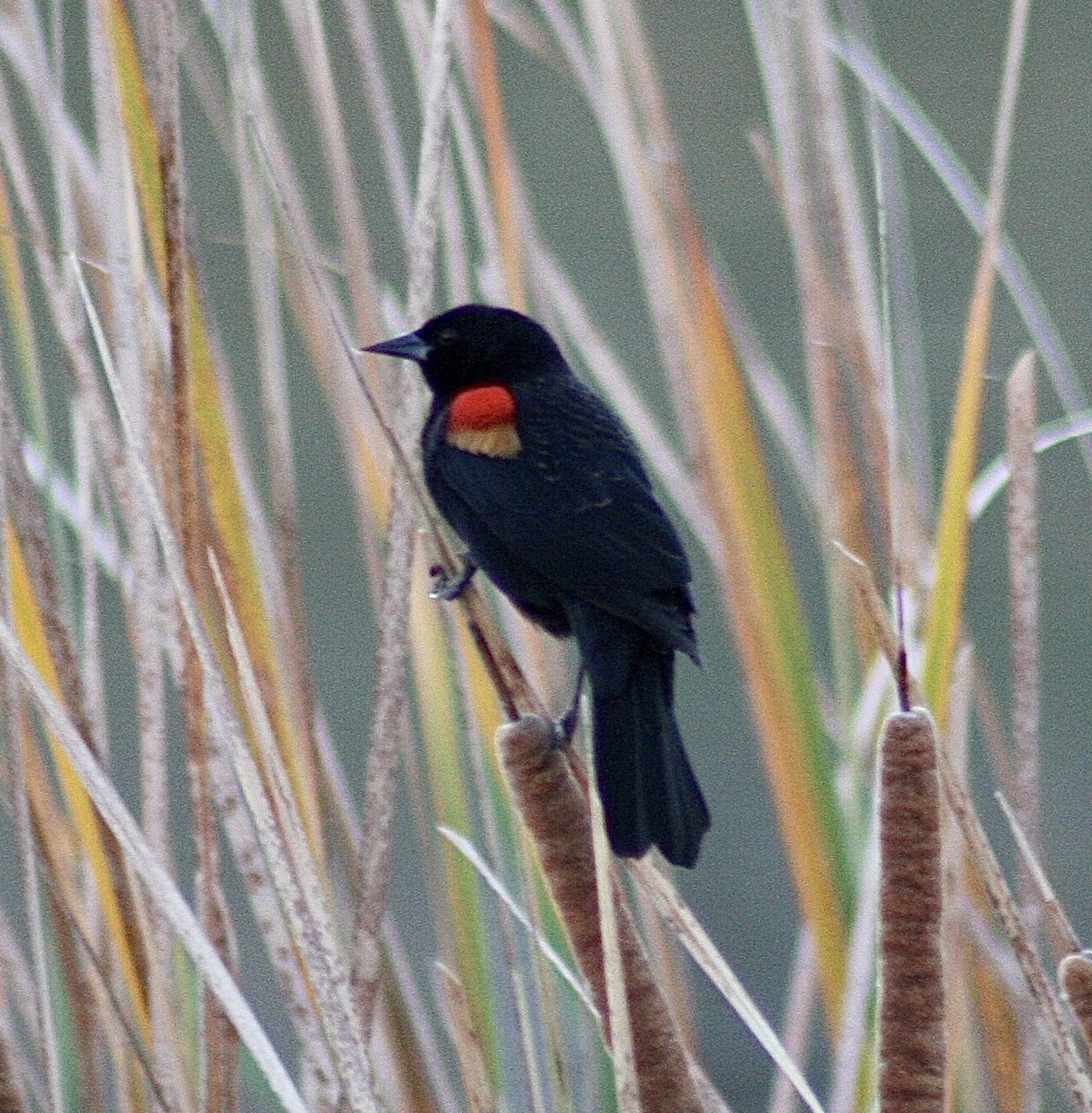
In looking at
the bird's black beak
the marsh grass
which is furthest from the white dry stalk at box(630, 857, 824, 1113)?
the bird's black beak

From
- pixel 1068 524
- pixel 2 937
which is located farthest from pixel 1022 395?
pixel 1068 524

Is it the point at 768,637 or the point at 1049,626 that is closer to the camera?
the point at 768,637

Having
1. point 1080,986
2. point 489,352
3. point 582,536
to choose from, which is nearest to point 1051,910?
point 1080,986

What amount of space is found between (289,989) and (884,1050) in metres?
0.44

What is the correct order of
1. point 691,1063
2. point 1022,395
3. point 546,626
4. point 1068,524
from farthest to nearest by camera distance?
point 1068,524 < point 546,626 < point 1022,395 < point 691,1063

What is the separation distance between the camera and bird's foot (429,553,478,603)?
1.05m

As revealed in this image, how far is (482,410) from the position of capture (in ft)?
4.74

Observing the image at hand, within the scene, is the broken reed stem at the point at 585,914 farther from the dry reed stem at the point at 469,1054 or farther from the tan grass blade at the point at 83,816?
the tan grass blade at the point at 83,816

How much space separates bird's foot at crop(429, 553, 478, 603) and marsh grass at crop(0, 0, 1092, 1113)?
0.02m

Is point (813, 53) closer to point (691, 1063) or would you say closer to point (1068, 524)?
point (691, 1063)

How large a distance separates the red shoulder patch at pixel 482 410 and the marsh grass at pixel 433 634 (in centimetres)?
7

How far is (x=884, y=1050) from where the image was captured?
866 mm

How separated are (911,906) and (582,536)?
525 millimetres

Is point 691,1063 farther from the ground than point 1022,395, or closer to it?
closer to it
